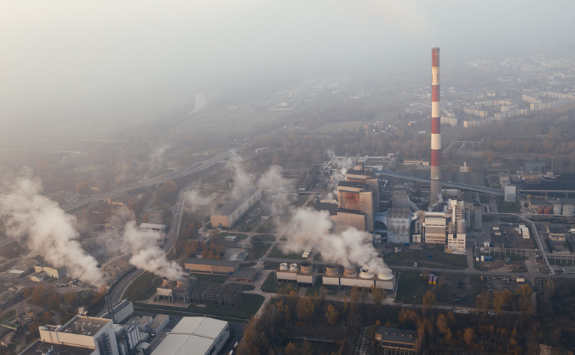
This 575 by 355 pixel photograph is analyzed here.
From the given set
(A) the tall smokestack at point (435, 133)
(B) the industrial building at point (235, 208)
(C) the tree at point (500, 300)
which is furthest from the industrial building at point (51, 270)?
(A) the tall smokestack at point (435, 133)

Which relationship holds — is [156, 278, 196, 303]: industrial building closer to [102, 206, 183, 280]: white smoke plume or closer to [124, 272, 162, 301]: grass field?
[102, 206, 183, 280]: white smoke plume

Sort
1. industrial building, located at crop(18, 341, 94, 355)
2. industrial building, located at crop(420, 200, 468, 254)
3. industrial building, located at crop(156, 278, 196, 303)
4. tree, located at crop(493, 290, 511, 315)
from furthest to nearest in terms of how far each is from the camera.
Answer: industrial building, located at crop(420, 200, 468, 254)
industrial building, located at crop(156, 278, 196, 303)
tree, located at crop(493, 290, 511, 315)
industrial building, located at crop(18, 341, 94, 355)

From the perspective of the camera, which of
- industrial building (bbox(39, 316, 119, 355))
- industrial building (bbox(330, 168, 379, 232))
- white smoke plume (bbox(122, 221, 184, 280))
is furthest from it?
industrial building (bbox(330, 168, 379, 232))

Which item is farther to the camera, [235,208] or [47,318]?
[235,208]

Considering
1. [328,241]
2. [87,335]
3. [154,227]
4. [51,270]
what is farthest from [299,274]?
[51,270]

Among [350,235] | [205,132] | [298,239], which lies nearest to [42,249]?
[298,239]

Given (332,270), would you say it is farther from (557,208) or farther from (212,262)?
(557,208)

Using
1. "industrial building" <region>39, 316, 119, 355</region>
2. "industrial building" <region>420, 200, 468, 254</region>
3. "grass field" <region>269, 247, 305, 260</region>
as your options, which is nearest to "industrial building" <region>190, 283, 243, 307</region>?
"grass field" <region>269, 247, 305, 260</region>
